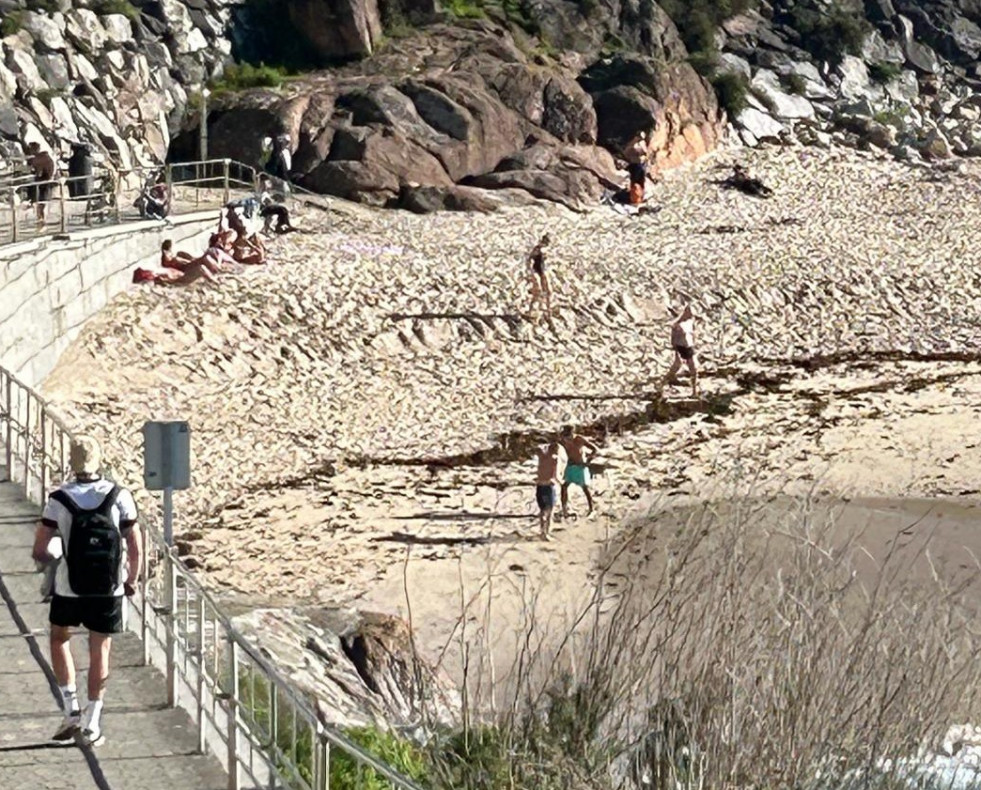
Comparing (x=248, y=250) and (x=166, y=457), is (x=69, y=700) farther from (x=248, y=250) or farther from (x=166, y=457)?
(x=248, y=250)

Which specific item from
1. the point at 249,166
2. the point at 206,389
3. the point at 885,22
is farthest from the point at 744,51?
the point at 206,389

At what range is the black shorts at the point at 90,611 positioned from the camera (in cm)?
766

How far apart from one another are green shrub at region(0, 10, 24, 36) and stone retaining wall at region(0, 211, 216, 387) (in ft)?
27.9

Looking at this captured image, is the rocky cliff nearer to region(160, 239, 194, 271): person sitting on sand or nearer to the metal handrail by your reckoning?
region(160, 239, 194, 271): person sitting on sand

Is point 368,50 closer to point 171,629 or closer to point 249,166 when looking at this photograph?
point 249,166

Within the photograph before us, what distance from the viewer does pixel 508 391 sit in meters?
22.8

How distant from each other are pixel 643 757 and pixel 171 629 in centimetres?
240

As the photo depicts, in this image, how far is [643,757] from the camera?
8.90 meters

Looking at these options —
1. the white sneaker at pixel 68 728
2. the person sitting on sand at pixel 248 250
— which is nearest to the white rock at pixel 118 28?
the person sitting on sand at pixel 248 250

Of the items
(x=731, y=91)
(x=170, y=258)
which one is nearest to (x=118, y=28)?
(x=170, y=258)

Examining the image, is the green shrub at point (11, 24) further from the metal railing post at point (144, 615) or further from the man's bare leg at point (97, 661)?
the man's bare leg at point (97, 661)

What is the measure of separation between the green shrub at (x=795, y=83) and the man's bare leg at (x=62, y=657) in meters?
34.6

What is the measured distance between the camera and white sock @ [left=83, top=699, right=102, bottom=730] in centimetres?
783

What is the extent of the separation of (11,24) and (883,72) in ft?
70.9
